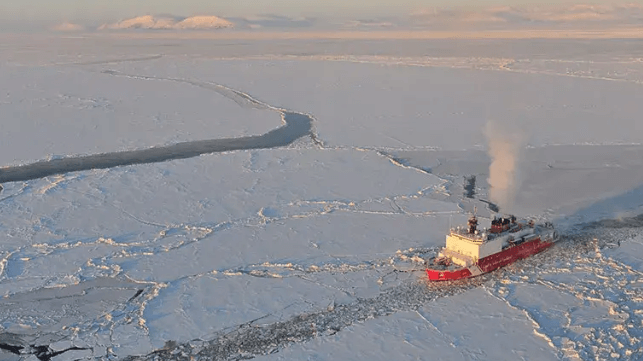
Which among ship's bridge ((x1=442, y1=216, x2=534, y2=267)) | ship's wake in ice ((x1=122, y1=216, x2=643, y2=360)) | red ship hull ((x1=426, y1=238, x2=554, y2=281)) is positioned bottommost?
ship's wake in ice ((x1=122, y1=216, x2=643, y2=360))

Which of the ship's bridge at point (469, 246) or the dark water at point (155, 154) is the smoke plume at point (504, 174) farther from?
the dark water at point (155, 154)

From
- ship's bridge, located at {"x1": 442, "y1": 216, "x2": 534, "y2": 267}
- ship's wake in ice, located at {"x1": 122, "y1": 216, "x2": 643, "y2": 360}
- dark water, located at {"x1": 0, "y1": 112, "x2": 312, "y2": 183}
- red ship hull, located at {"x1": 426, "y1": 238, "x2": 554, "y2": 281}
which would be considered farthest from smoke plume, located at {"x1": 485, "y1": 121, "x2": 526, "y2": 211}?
dark water, located at {"x1": 0, "y1": 112, "x2": 312, "y2": 183}

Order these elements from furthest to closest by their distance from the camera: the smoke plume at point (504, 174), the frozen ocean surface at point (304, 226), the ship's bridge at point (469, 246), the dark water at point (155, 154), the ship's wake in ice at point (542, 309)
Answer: the dark water at point (155, 154), the smoke plume at point (504, 174), the ship's bridge at point (469, 246), the frozen ocean surface at point (304, 226), the ship's wake in ice at point (542, 309)

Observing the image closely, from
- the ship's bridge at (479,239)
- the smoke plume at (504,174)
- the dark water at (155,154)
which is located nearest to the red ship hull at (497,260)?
the ship's bridge at (479,239)

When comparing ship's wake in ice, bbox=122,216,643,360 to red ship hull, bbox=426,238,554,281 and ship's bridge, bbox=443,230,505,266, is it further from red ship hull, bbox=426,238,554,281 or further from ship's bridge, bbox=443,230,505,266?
ship's bridge, bbox=443,230,505,266

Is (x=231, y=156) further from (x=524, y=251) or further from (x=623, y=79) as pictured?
(x=623, y=79)

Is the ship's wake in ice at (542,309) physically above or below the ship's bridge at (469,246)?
below
